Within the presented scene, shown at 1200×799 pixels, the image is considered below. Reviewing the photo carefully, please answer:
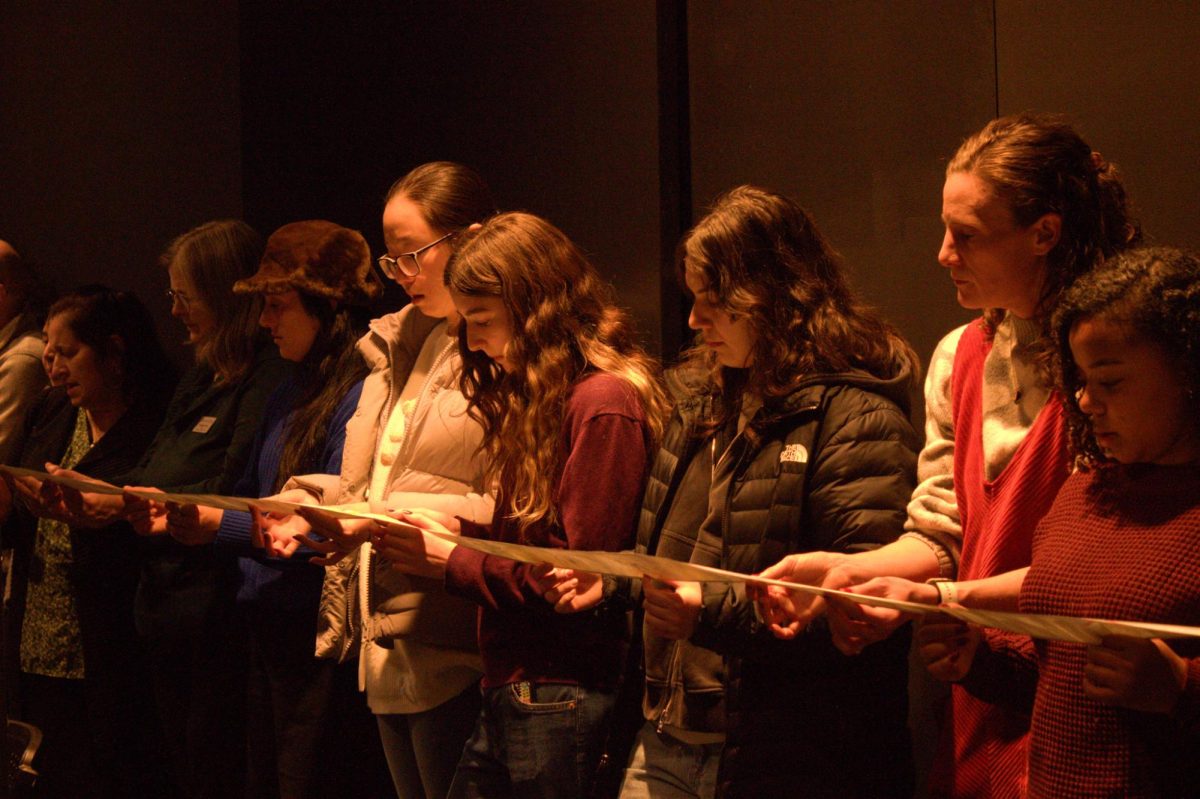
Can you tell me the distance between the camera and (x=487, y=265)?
2.90 m

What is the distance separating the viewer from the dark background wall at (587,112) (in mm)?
2828

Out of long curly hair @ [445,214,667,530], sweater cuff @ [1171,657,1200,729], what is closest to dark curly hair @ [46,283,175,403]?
long curly hair @ [445,214,667,530]

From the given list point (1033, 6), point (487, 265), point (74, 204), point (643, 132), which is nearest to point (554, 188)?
point (643, 132)

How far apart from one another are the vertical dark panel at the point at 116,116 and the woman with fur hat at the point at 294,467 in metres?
1.50

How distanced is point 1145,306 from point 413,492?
69.1 inches

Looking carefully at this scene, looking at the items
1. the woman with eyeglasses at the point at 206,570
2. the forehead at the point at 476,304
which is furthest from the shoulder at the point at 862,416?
the woman with eyeglasses at the point at 206,570

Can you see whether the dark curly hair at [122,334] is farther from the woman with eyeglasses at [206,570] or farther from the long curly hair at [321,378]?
the long curly hair at [321,378]

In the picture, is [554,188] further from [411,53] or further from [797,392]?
[797,392]

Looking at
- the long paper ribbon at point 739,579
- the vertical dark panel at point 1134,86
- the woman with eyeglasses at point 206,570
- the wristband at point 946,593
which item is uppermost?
the vertical dark panel at point 1134,86

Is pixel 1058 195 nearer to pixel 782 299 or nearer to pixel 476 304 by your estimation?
pixel 782 299

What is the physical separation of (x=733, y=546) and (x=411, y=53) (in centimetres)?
267

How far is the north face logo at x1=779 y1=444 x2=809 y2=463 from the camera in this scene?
2365 millimetres

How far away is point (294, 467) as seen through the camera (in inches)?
144

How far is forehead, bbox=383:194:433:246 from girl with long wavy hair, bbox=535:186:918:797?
0.91 m
